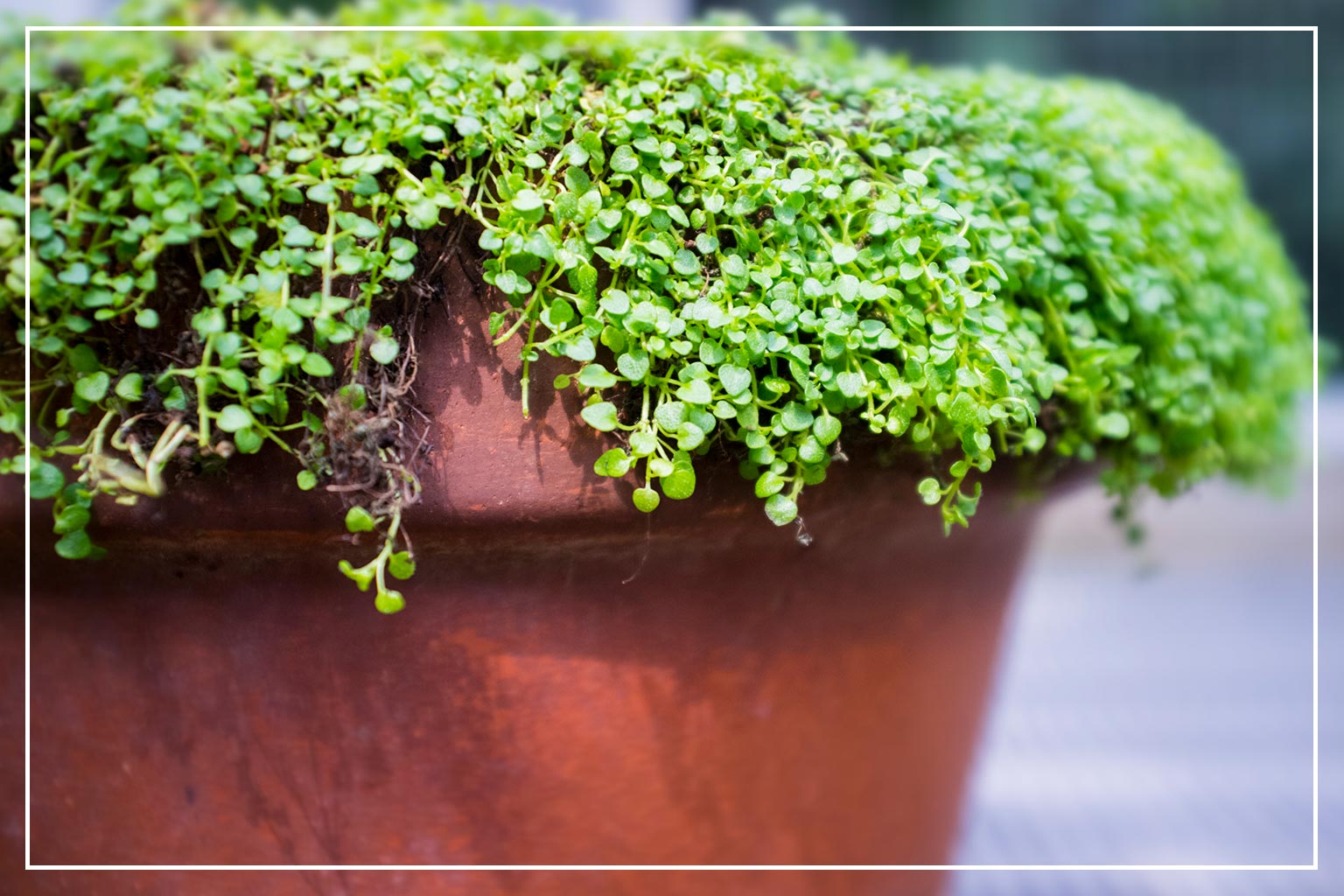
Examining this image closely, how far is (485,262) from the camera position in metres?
0.70

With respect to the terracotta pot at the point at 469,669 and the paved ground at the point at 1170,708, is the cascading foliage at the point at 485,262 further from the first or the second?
the paved ground at the point at 1170,708

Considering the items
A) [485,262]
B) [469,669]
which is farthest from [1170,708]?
[485,262]

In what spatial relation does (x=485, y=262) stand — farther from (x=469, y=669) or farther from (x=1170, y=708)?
(x=1170, y=708)

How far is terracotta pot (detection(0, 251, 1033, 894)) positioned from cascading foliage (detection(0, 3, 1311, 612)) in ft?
0.12

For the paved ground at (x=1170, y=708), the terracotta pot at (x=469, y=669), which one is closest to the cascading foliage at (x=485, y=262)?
the terracotta pot at (x=469, y=669)

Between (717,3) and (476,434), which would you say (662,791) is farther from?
(717,3)

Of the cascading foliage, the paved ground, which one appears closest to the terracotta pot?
the cascading foliage

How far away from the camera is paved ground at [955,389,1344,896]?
1571 mm

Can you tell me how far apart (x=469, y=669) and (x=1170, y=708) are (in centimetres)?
188

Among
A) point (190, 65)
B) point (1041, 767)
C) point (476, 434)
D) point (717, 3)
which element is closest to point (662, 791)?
point (476, 434)

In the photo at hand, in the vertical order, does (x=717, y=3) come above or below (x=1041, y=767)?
above

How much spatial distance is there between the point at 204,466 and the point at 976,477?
1.91ft

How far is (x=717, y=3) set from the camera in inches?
148

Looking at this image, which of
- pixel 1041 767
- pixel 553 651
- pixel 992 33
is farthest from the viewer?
pixel 992 33
